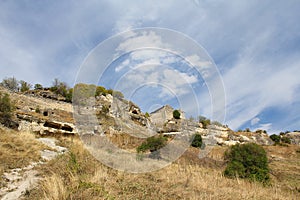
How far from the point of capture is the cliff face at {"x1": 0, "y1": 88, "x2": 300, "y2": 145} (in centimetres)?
1407

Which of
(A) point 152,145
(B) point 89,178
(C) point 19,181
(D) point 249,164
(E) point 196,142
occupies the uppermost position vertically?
(E) point 196,142

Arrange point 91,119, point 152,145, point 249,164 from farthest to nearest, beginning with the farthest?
point 91,119 < point 152,145 < point 249,164

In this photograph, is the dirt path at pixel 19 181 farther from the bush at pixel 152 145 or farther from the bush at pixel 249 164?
the bush at pixel 249 164

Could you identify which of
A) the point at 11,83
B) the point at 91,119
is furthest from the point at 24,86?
the point at 91,119

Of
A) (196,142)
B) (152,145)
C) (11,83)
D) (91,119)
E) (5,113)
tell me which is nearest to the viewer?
(5,113)

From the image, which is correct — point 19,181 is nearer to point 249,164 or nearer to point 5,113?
point 5,113

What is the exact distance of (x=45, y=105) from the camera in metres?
20.4

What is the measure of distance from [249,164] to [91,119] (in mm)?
11978

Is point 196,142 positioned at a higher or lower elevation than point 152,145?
higher

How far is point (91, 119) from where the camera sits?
53.6 ft

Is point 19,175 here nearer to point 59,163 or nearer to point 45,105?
point 59,163

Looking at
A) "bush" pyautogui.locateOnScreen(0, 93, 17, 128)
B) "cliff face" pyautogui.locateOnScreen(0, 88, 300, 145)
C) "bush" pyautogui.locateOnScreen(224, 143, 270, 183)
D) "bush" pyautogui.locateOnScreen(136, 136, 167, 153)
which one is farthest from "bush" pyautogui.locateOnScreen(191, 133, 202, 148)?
"bush" pyautogui.locateOnScreen(0, 93, 17, 128)

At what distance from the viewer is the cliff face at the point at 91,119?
14067 mm

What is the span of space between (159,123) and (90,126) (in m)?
20.6
